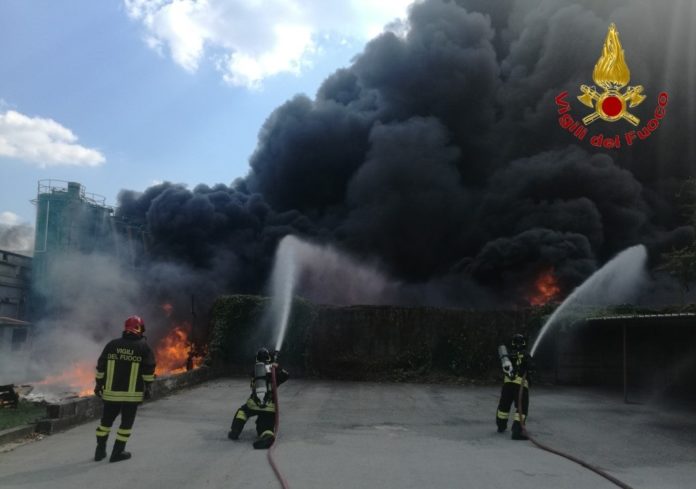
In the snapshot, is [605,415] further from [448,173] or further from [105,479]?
[448,173]

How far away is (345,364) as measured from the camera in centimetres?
1647

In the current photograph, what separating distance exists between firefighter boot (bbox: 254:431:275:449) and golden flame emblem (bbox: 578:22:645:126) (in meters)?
19.9

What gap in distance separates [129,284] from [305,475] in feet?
67.3

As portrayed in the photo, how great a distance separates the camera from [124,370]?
5.98m

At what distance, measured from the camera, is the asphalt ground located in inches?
205

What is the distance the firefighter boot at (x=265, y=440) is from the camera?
21.2 feet

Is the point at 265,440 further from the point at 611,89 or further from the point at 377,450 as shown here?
the point at 611,89

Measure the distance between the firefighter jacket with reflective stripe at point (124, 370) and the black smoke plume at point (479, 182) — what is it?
2196 centimetres

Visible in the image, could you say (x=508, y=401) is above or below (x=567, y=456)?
above

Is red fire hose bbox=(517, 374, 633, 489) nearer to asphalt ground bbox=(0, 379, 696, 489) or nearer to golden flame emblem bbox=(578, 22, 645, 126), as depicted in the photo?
asphalt ground bbox=(0, 379, 696, 489)

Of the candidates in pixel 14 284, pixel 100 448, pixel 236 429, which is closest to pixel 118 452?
pixel 100 448

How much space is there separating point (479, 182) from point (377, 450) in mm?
30488

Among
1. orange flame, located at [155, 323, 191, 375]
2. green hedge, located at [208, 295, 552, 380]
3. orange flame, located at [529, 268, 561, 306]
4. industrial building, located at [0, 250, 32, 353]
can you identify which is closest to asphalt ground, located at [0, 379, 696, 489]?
green hedge, located at [208, 295, 552, 380]

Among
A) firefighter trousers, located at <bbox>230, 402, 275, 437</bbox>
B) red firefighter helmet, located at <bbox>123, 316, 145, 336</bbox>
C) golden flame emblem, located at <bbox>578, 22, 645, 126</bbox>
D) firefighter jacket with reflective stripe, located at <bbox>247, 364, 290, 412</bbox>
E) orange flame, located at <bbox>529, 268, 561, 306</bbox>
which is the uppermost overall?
golden flame emblem, located at <bbox>578, 22, 645, 126</bbox>
